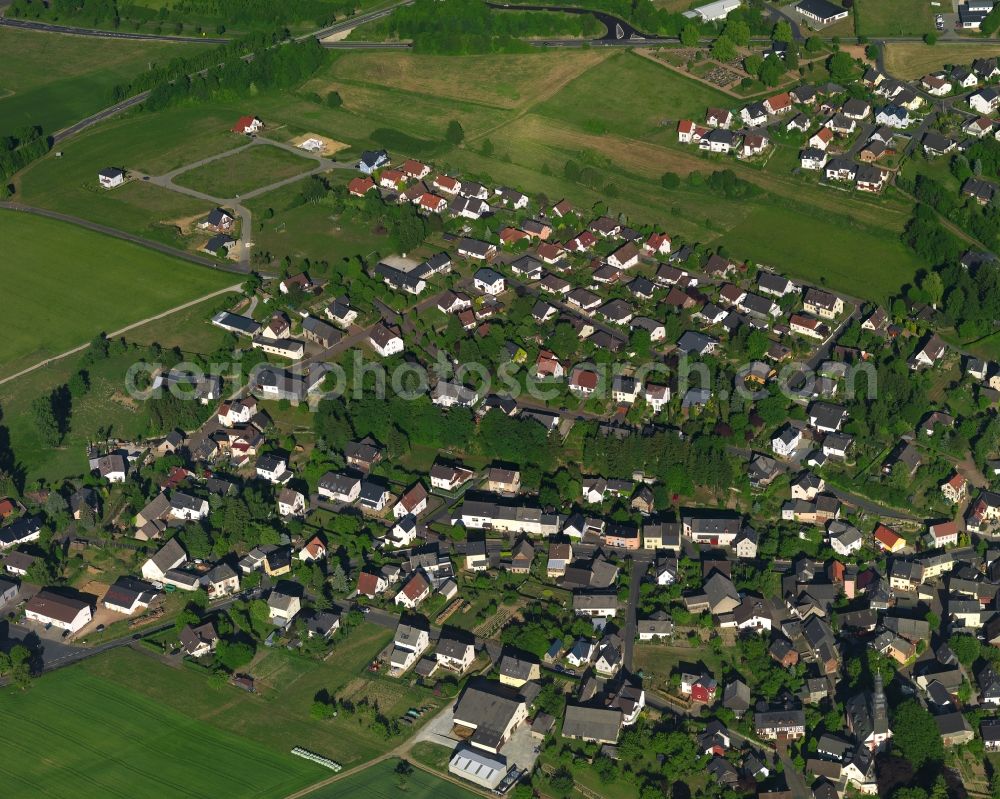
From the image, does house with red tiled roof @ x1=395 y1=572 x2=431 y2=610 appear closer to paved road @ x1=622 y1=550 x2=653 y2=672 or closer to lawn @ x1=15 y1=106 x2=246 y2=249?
paved road @ x1=622 y1=550 x2=653 y2=672

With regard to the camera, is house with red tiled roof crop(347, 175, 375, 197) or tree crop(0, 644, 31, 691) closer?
tree crop(0, 644, 31, 691)

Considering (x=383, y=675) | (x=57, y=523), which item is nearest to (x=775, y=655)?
(x=383, y=675)

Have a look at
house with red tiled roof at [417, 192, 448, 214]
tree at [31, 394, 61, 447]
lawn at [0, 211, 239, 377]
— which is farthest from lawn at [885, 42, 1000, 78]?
tree at [31, 394, 61, 447]

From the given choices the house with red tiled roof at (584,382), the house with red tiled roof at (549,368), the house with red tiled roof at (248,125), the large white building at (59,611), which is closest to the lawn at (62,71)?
the house with red tiled roof at (248,125)

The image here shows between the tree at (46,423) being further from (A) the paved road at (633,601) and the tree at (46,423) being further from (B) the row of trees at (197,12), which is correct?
(B) the row of trees at (197,12)

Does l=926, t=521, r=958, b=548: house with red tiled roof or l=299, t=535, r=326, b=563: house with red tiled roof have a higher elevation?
l=926, t=521, r=958, b=548: house with red tiled roof
